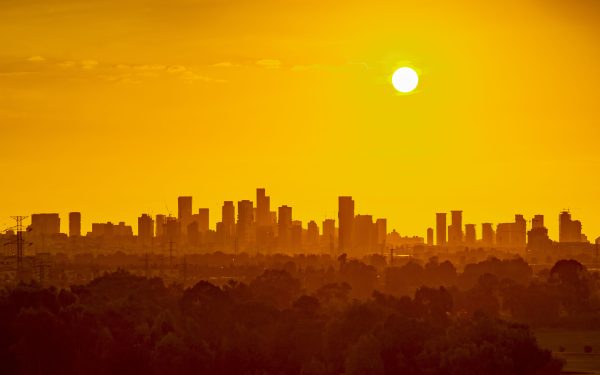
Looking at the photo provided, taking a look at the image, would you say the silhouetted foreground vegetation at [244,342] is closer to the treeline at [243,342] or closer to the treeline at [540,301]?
the treeline at [243,342]

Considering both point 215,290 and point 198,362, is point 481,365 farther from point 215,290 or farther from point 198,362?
point 215,290

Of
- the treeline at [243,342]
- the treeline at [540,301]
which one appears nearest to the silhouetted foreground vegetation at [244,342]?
the treeline at [243,342]

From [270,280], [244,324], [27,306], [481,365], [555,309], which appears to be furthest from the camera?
[270,280]

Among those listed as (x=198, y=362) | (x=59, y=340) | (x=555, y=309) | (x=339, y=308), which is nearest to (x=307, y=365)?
(x=198, y=362)

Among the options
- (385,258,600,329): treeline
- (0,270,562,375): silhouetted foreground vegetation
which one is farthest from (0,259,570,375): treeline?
(385,258,600,329): treeline

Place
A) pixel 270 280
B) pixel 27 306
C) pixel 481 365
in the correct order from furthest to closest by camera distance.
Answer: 1. pixel 270 280
2. pixel 27 306
3. pixel 481 365

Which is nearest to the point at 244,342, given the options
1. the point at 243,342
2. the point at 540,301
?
the point at 243,342

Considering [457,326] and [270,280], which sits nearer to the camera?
[457,326]
